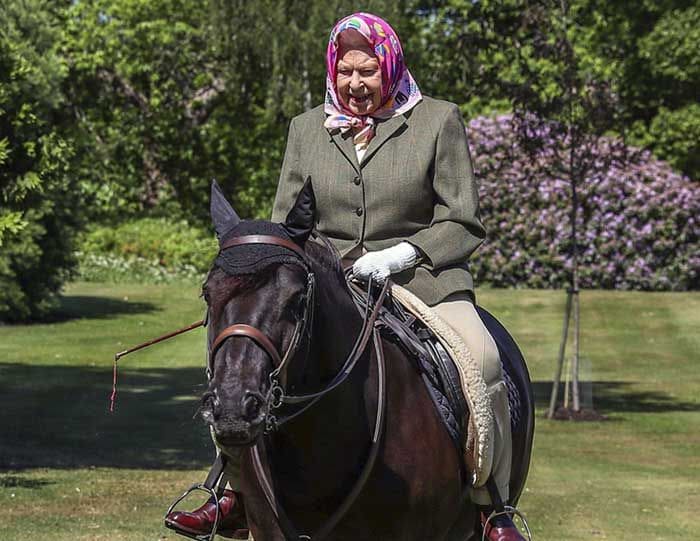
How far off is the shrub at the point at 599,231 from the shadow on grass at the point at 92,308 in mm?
8118

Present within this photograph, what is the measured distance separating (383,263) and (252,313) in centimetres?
130

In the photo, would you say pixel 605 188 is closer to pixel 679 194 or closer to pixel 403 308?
pixel 679 194

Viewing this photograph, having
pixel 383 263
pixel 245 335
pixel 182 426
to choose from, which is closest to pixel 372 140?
pixel 383 263

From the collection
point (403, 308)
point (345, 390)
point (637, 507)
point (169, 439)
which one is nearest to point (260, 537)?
point (345, 390)

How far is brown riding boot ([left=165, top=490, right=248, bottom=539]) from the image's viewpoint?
518 centimetres

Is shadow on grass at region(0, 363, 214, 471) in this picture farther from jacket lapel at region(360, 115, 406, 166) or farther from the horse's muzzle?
the horse's muzzle

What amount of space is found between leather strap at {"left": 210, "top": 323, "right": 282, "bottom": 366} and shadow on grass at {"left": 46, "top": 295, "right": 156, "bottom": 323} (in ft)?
73.9

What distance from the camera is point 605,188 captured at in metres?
31.4

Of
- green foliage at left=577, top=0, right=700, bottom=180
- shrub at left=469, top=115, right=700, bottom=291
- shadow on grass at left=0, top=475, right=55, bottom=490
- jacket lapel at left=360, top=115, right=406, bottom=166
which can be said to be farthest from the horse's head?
green foliage at left=577, top=0, right=700, bottom=180

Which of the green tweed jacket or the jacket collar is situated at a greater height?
the jacket collar

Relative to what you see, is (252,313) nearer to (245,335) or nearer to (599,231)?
(245,335)

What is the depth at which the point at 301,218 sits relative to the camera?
4.44 metres

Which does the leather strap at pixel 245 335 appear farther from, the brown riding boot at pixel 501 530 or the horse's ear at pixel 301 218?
the brown riding boot at pixel 501 530

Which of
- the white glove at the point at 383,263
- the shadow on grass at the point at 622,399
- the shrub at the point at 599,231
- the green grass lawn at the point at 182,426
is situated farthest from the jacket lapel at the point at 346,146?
the shrub at the point at 599,231
